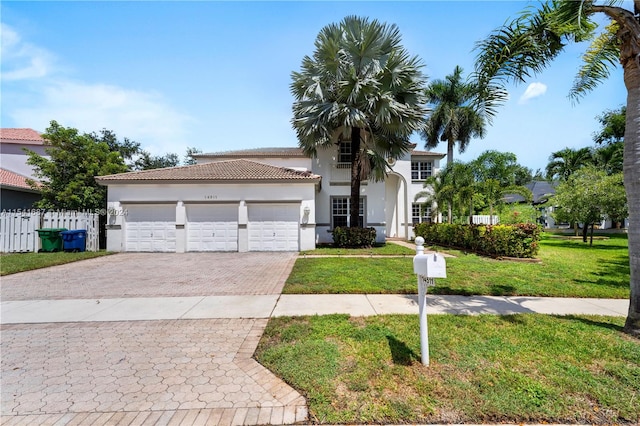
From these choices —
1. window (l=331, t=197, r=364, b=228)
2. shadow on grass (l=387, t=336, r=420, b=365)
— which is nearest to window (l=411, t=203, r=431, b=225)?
window (l=331, t=197, r=364, b=228)

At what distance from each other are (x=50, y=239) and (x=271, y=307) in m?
14.8

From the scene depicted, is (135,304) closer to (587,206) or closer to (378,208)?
(378,208)

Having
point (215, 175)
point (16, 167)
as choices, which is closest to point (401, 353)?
point (215, 175)

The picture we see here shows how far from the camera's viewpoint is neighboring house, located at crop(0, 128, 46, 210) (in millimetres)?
16984

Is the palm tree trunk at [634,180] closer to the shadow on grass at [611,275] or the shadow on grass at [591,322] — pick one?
the shadow on grass at [591,322]

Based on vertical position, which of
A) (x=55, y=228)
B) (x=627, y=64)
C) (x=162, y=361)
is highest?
(x=627, y=64)

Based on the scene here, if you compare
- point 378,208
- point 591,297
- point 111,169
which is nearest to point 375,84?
point 378,208

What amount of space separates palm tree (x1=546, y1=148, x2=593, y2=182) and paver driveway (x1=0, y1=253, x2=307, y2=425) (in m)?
39.0

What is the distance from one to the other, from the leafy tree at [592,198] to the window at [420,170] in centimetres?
834

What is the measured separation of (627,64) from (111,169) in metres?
22.0

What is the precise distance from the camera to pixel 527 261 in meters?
10.4

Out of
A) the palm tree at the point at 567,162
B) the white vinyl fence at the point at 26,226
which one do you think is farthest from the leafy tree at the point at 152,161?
the palm tree at the point at 567,162

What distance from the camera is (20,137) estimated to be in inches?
897

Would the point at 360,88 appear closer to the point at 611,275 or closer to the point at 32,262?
the point at 611,275
